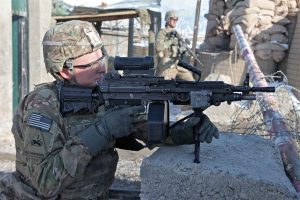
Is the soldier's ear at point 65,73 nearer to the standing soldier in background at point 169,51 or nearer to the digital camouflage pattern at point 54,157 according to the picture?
the digital camouflage pattern at point 54,157

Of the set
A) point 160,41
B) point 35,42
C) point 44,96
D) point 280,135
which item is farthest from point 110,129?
point 160,41

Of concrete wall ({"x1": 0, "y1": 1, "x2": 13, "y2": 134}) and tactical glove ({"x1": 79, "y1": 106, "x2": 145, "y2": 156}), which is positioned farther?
concrete wall ({"x1": 0, "y1": 1, "x2": 13, "y2": 134})

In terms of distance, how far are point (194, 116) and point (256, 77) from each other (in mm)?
2831

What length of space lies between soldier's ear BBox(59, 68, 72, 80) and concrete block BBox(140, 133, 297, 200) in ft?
1.86

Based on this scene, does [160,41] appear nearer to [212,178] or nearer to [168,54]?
[168,54]

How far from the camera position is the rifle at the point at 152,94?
5.87 feet

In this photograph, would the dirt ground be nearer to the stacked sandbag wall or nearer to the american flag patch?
the american flag patch

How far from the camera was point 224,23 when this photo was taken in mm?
11938

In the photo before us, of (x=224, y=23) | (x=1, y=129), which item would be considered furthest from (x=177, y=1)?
(x=1, y=129)

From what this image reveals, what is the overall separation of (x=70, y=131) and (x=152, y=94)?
447 mm

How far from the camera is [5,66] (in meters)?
5.02

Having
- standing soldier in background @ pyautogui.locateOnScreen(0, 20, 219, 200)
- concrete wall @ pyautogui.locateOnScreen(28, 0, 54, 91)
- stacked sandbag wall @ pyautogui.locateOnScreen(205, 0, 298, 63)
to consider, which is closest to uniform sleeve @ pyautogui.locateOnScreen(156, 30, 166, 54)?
stacked sandbag wall @ pyautogui.locateOnScreen(205, 0, 298, 63)

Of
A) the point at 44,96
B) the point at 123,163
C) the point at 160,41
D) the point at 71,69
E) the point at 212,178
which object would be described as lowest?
the point at 123,163

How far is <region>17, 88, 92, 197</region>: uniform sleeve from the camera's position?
5.88ft
